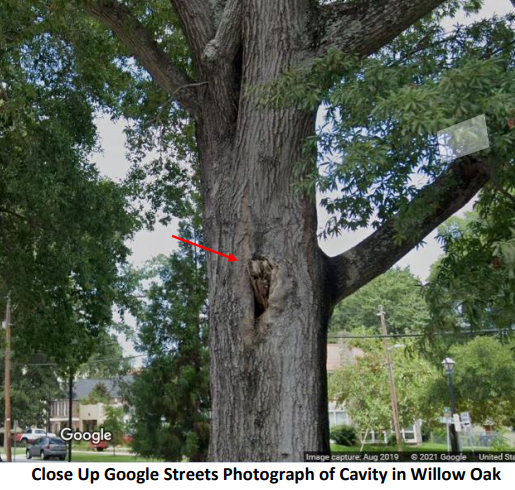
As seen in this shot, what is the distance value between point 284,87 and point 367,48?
1283 millimetres

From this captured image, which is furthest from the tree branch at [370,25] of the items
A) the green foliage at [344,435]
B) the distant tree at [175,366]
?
the green foliage at [344,435]

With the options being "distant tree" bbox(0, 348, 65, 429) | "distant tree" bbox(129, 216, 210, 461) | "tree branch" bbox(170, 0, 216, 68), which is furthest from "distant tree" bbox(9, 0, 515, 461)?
"distant tree" bbox(0, 348, 65, 429)

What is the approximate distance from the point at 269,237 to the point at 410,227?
125cm

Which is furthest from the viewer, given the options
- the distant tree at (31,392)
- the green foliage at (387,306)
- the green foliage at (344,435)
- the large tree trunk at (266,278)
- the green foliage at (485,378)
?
the distant tree at (31,392)

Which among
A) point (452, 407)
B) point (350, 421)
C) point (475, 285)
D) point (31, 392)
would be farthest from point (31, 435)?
point (475, 285)

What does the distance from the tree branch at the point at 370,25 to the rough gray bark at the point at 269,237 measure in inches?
0.5

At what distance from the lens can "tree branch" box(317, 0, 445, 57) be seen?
21.1 ft

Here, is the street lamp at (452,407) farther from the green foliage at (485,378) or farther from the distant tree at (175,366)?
the distant tree at (175,366)

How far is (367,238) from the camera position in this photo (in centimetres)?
645

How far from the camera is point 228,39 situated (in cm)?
684

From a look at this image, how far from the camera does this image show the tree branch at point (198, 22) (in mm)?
7113

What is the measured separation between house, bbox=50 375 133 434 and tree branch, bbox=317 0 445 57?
1462cm

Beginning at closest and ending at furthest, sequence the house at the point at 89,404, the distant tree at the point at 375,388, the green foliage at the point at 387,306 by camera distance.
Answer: the distant tree at the point at 375,388
the house at the point at 89,404
the green foliage at the point at 387,306

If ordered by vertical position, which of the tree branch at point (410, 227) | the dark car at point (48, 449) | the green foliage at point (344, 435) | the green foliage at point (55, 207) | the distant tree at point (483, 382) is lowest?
the dark car at point (48, 449)
